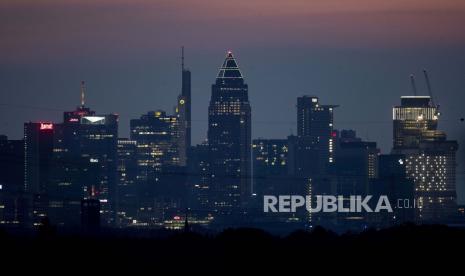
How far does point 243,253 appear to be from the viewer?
5266 inches

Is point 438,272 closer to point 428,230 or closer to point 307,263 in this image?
point 307,263

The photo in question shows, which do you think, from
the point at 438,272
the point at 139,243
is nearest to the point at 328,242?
the point at 139,243

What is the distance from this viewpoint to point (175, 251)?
468ft

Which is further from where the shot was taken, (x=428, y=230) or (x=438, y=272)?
(x=428, y=230)

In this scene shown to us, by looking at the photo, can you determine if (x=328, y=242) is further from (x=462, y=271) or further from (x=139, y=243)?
(x=462, y=271)

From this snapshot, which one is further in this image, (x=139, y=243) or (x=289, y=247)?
(x=139, y=243)

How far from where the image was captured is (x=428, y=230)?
156m

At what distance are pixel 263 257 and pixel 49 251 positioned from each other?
16397 mm

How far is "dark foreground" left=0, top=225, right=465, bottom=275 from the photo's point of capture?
397 feet

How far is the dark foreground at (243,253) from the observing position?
121062mm

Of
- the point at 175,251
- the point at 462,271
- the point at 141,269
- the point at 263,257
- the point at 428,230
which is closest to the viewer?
the point at 462,271

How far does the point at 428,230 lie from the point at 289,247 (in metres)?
16.4

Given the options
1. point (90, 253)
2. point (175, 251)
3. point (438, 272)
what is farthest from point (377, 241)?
point (438, 272)

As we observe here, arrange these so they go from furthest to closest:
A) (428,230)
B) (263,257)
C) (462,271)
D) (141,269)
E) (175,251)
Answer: (428,230)
(175,251)
(263,257)
(141,269)
(462,271)
